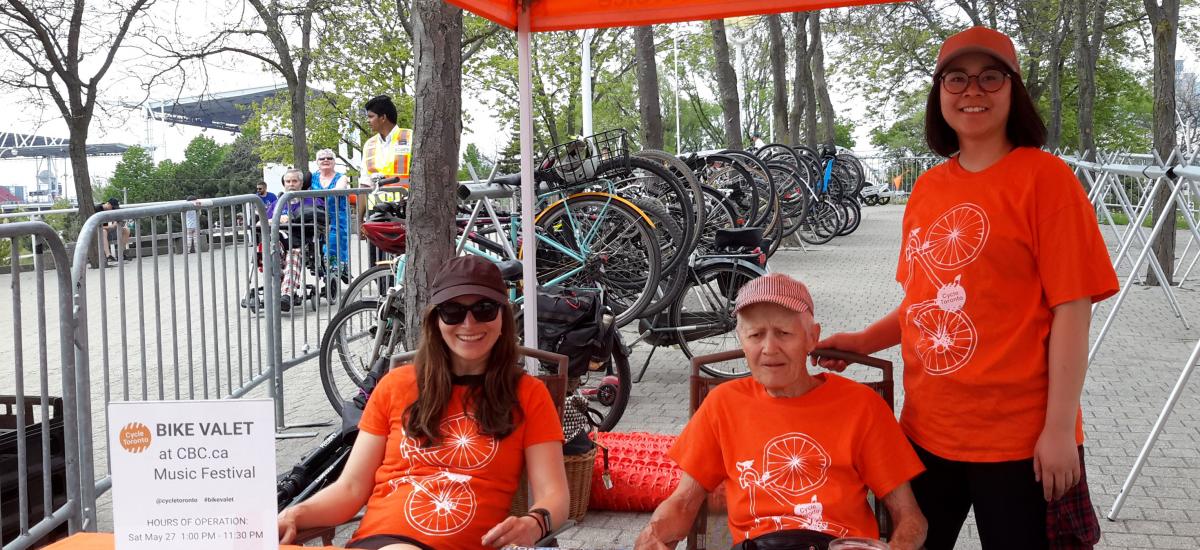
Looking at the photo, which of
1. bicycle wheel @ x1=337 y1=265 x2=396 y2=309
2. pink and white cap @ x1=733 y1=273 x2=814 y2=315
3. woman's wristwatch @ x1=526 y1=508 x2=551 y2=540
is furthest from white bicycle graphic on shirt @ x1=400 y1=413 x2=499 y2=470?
bicycle wheel @ x1=337 y1=265 x2=396 y2=309

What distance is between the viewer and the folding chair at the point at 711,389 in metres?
2.86

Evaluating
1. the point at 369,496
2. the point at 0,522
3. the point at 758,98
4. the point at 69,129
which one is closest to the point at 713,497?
the point at 369,496

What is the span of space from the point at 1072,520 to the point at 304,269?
5.61 metres

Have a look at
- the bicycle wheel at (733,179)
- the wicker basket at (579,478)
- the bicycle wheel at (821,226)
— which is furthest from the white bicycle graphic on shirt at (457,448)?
the bicycle wheel at (821,226)

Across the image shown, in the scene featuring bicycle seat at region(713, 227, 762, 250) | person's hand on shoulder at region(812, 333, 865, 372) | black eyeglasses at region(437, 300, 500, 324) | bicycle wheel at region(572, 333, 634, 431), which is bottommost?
bicycle wheel at region(572, 333, 634, 431)

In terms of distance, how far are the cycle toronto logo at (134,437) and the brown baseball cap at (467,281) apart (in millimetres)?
1124

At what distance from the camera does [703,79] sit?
6228 cm

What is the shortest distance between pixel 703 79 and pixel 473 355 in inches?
2396

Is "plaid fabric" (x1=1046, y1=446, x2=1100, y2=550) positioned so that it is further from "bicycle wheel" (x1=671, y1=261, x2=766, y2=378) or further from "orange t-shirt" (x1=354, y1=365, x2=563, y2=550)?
"bicycle wheel" (x1=671, y1=261, x2=766, y2=378)

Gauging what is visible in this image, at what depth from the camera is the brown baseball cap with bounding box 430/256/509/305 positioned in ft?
9.52

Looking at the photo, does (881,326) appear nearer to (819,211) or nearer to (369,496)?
(369,496)

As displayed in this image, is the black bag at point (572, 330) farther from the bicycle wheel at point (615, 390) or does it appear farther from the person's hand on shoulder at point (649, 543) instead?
the person's hand on shoulder at point (649, 543)

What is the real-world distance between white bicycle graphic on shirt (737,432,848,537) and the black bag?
120 inches

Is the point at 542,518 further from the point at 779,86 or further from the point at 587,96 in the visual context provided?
the point at 779,86
